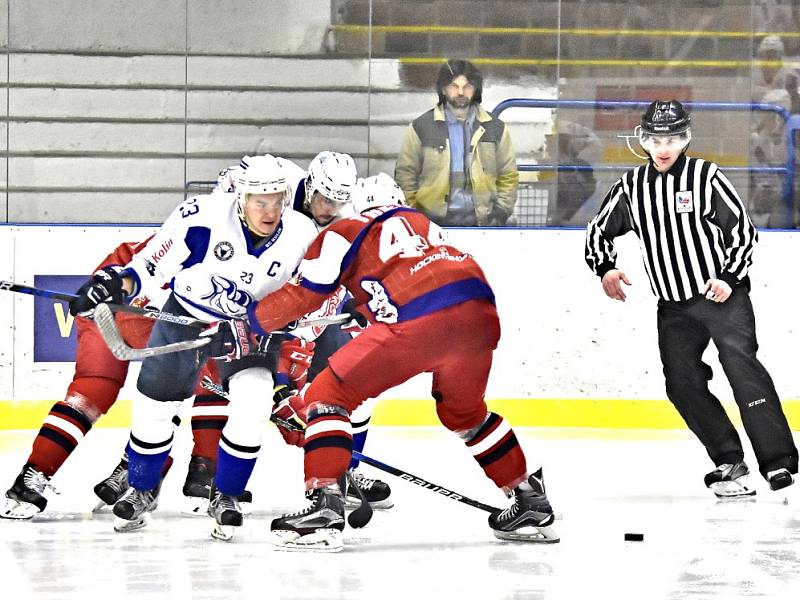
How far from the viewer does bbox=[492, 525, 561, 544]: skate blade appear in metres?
3.99

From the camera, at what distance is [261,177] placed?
153 inches

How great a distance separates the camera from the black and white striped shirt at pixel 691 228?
482cm

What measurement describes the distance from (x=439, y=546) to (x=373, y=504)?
63 centimetres

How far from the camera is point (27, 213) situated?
21.6ft

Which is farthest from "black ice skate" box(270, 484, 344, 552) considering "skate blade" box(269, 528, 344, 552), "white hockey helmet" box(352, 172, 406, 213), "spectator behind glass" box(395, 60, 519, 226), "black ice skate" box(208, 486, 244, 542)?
"spectator behind glass" box(395, 60, 519, 226)

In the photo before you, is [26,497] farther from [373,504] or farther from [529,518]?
[529,518]

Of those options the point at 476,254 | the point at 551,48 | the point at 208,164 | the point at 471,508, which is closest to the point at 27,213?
the point at 208,164

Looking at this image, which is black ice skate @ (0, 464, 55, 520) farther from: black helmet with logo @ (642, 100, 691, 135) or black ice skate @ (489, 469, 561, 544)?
black helmet with logo @ (642, 100, 691, 135)

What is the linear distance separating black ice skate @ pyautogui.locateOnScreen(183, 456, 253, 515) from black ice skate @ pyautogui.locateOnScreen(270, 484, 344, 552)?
580mm

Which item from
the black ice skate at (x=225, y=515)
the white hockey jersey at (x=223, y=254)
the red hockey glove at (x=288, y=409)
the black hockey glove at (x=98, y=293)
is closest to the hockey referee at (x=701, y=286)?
the red hockey glove at (x=288, y=409)

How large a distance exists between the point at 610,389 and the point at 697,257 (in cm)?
144

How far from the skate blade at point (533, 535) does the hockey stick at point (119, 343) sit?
35.3 inches

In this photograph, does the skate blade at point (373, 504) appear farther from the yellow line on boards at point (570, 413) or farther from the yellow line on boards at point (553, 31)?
the yellow line on boards at point (553, 31)

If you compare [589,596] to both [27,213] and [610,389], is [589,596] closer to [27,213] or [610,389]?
[610,389]
